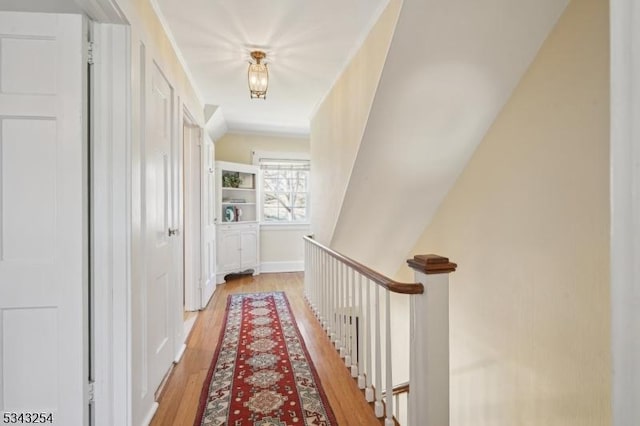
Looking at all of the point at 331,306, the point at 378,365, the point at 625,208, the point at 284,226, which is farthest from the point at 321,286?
the point at 625,208

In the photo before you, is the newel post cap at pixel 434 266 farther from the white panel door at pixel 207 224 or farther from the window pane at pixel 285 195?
the window pane at pixel 285 195

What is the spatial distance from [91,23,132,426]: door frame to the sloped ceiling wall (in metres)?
1.40

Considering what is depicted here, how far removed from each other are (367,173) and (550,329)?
5.11 feet

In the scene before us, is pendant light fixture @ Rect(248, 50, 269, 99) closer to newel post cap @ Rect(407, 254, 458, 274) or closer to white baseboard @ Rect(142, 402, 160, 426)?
newel post cap @ Rect(407, 254, 458, 274)

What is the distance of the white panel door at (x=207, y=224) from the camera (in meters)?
3.39

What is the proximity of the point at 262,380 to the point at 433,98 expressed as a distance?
7.12 feet

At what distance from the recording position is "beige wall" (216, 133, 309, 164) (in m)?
5.11

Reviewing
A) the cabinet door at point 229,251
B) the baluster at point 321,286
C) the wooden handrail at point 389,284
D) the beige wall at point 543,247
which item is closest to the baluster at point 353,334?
the wooden handrail at point 389,284

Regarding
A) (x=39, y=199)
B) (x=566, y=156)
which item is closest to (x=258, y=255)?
(x=39, y=199)

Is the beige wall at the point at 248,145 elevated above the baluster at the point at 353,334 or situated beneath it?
elevated above

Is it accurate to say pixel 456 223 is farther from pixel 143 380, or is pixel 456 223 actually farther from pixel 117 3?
pixel 117 3

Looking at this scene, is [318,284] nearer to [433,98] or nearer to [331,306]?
[331,306]

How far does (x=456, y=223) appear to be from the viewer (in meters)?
2.71

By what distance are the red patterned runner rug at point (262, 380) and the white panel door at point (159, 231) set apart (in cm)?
38
